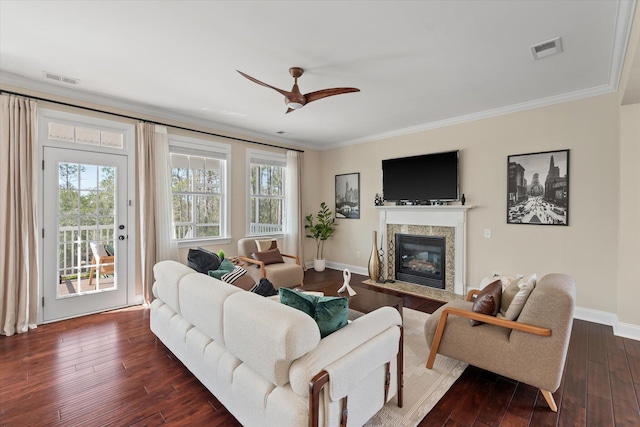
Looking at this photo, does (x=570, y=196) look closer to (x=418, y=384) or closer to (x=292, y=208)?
(x=418, y=384)

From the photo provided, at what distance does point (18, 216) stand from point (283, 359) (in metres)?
3.70

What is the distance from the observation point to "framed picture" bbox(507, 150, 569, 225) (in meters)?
3.77

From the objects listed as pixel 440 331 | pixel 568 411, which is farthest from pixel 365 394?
pixel 568 411

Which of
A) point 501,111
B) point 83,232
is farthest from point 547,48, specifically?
point 83,232

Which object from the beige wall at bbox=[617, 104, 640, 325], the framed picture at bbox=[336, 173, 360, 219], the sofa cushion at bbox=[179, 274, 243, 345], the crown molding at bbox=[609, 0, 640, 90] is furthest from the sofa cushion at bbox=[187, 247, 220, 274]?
the beige wall at bbox=[617, 104, 640, 325]

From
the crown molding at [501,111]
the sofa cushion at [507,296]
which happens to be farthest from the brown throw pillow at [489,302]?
the crown molding at [501,111]

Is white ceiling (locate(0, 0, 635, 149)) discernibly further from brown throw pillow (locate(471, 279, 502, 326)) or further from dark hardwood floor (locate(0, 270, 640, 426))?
dark hardwood floor (locate(0, 270, 640, 426))

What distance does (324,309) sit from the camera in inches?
67.9

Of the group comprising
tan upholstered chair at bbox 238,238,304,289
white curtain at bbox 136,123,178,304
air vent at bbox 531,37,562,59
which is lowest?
tan upholstered chair at bbox 238,238,304,289

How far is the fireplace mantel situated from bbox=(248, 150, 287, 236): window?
2.17 meters

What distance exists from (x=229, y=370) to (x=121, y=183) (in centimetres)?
337

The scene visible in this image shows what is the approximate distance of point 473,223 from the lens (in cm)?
457

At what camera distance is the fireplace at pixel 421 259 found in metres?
4.93

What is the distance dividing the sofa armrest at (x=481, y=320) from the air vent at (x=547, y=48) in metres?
2.36
